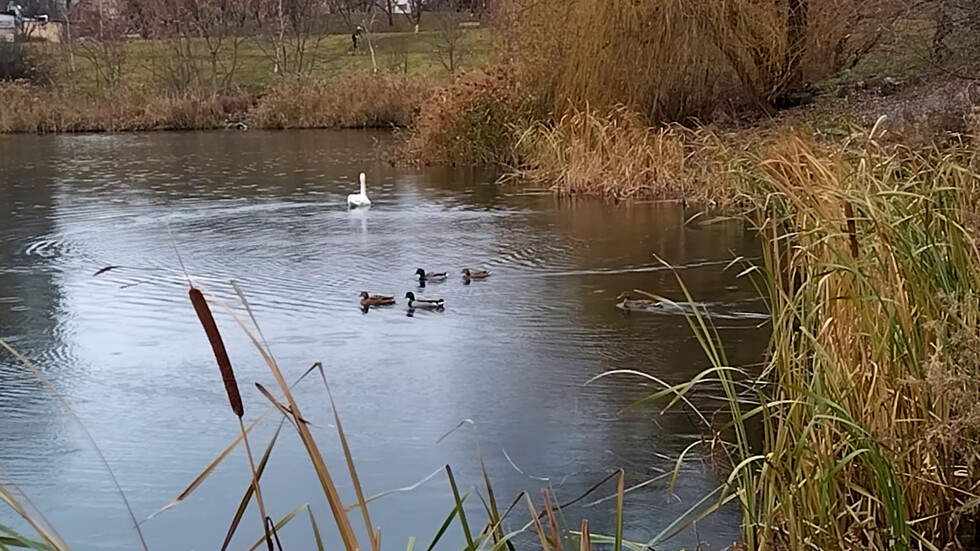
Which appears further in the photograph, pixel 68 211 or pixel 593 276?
pixel 68 211

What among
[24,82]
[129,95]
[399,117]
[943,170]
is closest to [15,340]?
[943,170]

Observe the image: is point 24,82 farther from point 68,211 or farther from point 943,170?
point 943,170

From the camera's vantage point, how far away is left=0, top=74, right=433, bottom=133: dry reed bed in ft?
64.9

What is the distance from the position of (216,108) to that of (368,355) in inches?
672

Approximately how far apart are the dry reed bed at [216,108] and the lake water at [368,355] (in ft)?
34.3

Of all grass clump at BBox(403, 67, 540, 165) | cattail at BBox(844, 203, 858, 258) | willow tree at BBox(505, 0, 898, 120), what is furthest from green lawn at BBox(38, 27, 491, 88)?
cattail at BBox(844, 203, 858, 258)

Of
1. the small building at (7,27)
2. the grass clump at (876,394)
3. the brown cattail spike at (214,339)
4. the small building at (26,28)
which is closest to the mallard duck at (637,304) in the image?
the grass clump at (876,394)

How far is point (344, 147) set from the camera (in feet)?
52.1

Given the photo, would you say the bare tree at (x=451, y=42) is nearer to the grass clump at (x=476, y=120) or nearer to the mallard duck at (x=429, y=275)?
the grass clump at (x=476, y=120)

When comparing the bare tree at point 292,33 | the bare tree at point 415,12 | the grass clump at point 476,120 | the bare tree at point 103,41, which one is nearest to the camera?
the grass clump at point 476,120

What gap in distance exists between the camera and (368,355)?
4688mm

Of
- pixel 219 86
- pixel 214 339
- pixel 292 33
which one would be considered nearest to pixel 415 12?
pixel 292 33

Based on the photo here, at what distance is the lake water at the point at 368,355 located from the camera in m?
3.26

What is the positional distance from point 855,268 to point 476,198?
25.1ft
